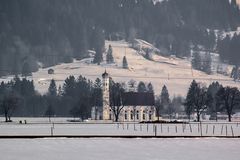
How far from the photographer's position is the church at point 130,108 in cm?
17238

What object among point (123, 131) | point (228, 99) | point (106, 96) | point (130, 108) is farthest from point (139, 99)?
point (123, 131)

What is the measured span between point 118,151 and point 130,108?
5522 inches

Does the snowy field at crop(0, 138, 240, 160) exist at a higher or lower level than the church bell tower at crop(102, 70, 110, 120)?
lower

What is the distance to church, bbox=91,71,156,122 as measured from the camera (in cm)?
17238

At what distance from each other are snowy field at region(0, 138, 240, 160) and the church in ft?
405

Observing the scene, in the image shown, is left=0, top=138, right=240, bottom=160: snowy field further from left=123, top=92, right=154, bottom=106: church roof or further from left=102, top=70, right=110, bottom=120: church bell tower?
left=123, top=92, right=154, bottom=106: church roof

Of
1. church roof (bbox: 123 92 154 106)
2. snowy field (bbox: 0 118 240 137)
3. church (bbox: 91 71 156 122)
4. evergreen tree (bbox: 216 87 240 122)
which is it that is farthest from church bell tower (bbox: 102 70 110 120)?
snowy field (bbox: 0 118 240 137)

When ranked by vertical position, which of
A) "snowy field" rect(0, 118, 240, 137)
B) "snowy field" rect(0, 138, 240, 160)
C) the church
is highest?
the church

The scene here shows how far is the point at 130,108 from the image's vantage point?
17938 centimetres

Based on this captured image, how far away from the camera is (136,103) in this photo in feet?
595

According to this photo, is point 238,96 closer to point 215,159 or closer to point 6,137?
point 6,137

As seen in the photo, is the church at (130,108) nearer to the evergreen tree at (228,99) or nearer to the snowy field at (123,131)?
the evergreen tree at (228,99)

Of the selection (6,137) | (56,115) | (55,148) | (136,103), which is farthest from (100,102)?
(55,148)

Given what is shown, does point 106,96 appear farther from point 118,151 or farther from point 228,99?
point 118,151
